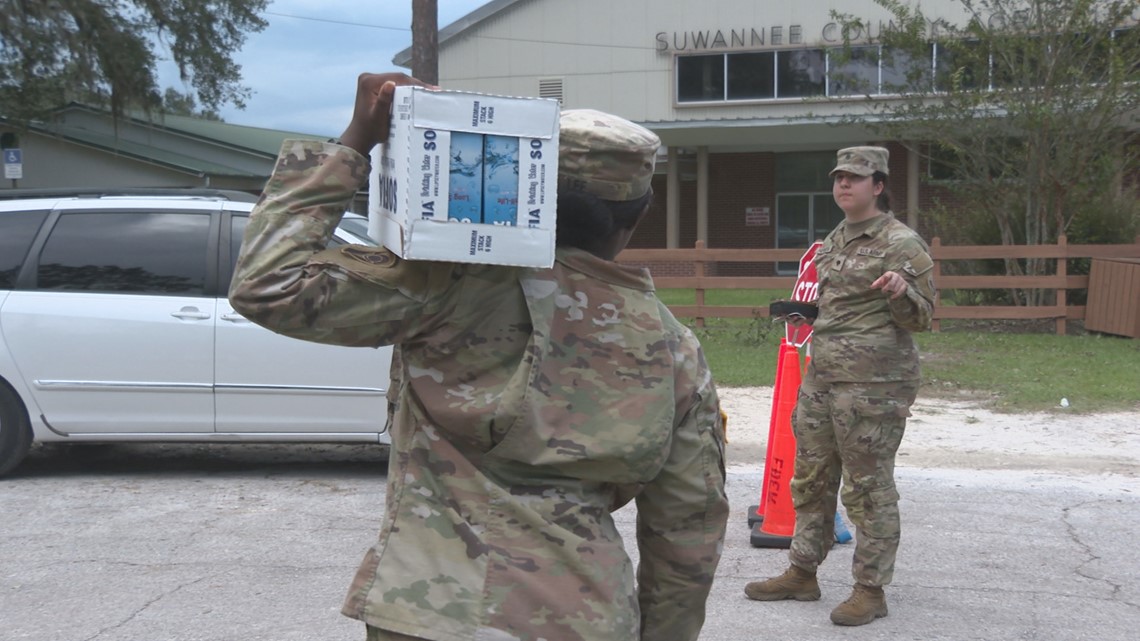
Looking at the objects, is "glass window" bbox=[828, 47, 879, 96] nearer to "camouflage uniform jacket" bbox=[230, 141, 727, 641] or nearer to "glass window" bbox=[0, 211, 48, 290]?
"glass window" bbox=[0, 211, 48, 290]

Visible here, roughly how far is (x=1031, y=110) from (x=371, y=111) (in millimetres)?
15404

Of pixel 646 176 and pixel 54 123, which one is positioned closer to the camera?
pixel 646 176

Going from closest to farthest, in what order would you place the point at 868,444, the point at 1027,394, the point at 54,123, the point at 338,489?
the point at 868,444
the point at 338,489
the point at 1027,394
the point at 54,123

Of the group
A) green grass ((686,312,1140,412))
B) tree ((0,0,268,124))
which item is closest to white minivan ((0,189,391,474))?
green grass ((686,312,1140,412))

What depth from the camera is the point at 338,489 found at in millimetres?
7379

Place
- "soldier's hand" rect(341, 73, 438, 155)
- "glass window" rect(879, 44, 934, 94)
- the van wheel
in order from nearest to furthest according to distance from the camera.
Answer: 1. "soldier's hand" rect(341, 73, 438, 155)
2. the van wheel
3. "glass window" rect(879, 44, 934, 94)

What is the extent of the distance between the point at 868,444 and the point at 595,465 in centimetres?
324

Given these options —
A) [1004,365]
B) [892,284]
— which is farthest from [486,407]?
[1004,365]

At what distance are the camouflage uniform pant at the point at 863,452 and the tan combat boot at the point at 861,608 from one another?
57 millimetres

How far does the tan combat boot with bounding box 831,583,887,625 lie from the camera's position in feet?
16.5

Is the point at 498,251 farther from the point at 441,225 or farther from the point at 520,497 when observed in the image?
Answer: the point at 520,497

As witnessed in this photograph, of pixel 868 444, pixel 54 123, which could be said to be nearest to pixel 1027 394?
pixel 868 444

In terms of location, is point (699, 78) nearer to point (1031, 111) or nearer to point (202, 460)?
point (1031, 111)

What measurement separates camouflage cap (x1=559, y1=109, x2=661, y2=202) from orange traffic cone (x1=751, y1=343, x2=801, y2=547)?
4.38 m
